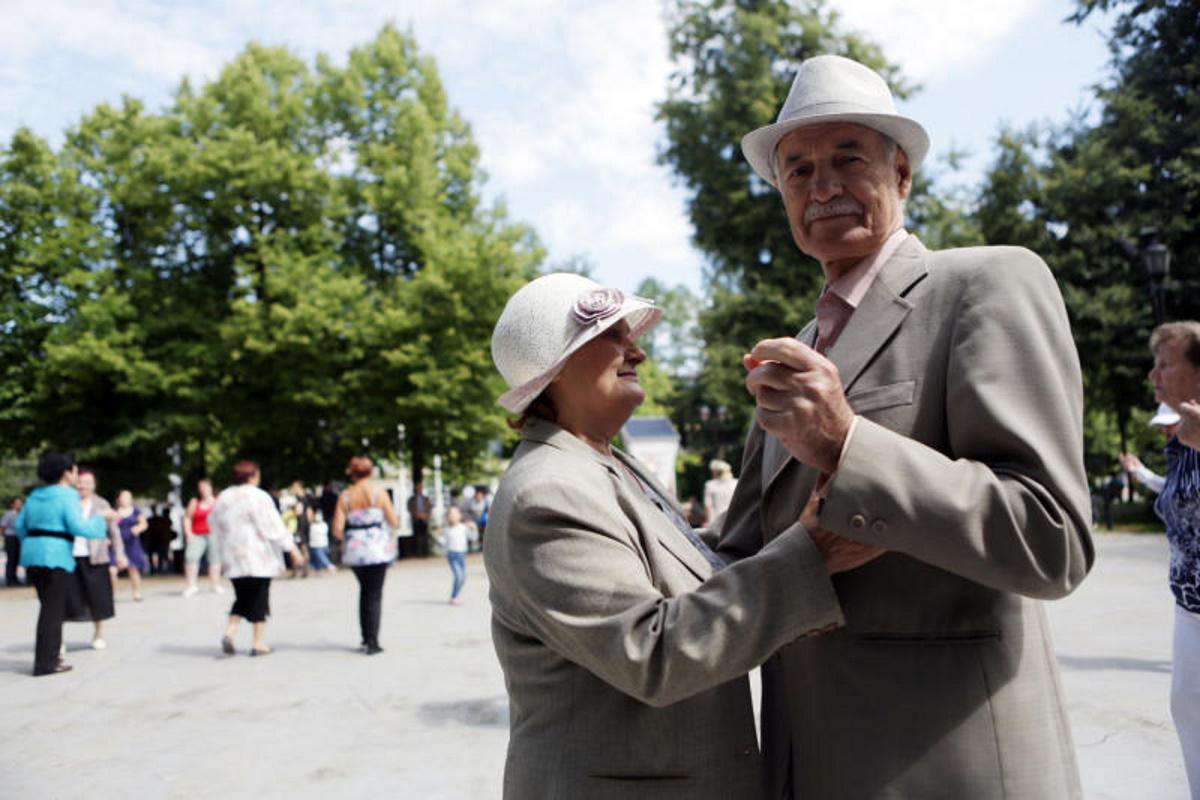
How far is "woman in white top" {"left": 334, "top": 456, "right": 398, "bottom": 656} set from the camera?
9664 millimetres

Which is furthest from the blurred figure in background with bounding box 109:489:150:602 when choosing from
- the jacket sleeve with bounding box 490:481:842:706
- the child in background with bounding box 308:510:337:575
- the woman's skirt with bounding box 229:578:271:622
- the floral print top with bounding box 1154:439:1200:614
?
the jacket sleeve with bounding box 490:481:842:706

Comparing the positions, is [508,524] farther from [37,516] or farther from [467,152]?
[467,152]

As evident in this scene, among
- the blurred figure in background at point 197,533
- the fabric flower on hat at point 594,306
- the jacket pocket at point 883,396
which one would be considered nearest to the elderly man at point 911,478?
the jacket pocket at point 883,396

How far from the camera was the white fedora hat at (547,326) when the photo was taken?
2258mm

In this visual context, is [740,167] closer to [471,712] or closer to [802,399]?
[471,712]

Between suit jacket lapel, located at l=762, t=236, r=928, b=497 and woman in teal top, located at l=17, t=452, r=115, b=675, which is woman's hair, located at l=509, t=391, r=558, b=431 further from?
woman in teal top, located at l=17, t=452, r=115, b=675

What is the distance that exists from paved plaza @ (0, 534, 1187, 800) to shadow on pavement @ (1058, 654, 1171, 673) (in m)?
0.02

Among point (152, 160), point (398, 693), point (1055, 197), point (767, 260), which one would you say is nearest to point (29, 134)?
point (152, 160)

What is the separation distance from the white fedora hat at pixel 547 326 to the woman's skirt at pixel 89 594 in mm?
9431

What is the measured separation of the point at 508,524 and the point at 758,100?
26.7 meters

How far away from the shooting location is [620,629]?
172cm

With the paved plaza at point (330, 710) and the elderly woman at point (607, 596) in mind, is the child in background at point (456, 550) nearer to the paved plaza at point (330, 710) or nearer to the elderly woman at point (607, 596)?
the paved plaza at point (330, 710)

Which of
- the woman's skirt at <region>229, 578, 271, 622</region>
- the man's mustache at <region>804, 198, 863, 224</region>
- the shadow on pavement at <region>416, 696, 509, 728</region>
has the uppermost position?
the man's mustache at <region>804, 198, 863, 224</region>

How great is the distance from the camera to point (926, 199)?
1093 inches
